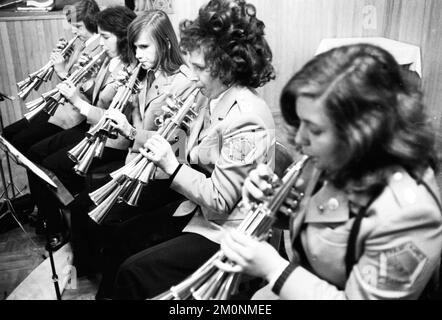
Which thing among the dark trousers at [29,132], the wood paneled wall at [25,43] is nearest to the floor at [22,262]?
the dark trousers at [29,132]

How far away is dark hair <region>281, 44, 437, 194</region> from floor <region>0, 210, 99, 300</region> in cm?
190

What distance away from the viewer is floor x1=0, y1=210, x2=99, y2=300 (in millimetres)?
2529

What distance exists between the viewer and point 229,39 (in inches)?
72.8

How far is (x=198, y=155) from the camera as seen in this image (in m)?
1.93

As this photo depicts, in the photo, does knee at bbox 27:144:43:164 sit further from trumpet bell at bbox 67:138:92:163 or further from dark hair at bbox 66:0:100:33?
dark hair at bbox 66:0:100:33

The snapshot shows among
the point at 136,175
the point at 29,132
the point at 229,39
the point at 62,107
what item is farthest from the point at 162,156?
the point at 29,132

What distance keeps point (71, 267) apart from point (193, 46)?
163 cm

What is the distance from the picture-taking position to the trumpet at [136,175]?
1.92 metres

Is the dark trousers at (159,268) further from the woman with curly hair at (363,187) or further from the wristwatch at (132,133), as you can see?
the wristwatch at (132,133)

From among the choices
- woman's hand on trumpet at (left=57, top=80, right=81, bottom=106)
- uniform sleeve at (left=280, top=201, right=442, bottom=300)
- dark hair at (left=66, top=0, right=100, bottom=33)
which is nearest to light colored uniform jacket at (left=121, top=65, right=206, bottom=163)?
woman's hand on trumpet at (left=57, top=80, right=81, bottom=106)

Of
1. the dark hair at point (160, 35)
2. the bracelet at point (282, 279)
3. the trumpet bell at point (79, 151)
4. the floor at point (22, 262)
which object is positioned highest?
the dark hair at point (160, 35)

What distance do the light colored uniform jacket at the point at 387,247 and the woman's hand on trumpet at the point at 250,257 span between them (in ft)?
0.17

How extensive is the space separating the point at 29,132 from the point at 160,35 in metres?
1.59
